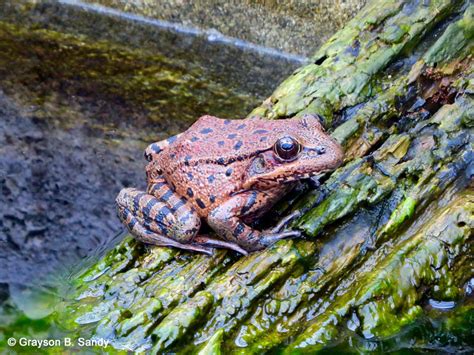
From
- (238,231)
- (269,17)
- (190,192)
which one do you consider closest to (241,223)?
(238,231)

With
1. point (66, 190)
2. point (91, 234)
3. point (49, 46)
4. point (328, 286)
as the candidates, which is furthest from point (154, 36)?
point (328, 286)

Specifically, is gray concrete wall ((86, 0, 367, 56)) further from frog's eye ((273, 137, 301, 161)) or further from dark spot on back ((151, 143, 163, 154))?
frog's eye ((273, 137, 301, 161))

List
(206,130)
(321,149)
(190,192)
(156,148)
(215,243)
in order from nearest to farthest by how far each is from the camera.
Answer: (321,149)
(215,243)
(190,192)
(206,130)
(156,148)

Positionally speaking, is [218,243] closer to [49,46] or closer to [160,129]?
[160,129]

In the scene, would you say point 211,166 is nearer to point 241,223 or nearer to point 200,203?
point 200,203

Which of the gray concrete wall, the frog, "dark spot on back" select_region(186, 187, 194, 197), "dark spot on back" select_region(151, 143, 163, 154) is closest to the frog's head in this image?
the frog

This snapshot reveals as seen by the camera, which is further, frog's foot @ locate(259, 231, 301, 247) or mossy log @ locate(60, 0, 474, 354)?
frog's foot @ locate(259, 231, 301, 247)

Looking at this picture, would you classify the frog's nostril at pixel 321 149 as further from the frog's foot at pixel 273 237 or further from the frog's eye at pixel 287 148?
the frog's foot at pixel 273 237
